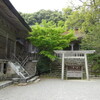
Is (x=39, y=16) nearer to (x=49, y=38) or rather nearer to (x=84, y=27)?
(x=84, y=27)

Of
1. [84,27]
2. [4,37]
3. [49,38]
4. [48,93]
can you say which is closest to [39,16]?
[84,27]

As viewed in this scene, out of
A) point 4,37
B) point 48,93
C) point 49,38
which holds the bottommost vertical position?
point 48,93

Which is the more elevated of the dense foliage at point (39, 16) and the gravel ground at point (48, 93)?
the dense foliage at point (39, 16)

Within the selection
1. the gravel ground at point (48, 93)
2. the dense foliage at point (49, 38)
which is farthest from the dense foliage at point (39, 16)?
the gravel ground at point (48, 93)

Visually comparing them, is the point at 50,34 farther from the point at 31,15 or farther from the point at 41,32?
the point at 31,15

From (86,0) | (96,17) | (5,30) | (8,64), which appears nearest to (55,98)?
(8,64)

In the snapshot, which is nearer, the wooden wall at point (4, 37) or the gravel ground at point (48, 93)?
the gravel ground at point (48, 93)

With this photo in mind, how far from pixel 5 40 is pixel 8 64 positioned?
1741mm

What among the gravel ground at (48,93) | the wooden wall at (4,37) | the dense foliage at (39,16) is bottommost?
the gravel ground at (48,93)

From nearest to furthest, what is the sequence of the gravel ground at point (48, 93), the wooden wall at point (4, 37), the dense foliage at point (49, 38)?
the gravel ground at point (48, 93)
the wooden wall at point (4, 37)
the dense foliage at point (49, 38)

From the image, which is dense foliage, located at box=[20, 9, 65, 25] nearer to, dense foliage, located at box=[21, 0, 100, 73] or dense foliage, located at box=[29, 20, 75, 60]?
dense foliage, located at box=[21, 0, 100, 73]

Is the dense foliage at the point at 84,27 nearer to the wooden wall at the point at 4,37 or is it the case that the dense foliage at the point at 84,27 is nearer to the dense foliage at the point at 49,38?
the dense foliage at the point at 49,38

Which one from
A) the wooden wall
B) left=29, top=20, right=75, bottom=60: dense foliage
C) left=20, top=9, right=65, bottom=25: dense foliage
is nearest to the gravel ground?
the wooden wall

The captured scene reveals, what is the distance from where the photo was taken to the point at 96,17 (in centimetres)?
1135
